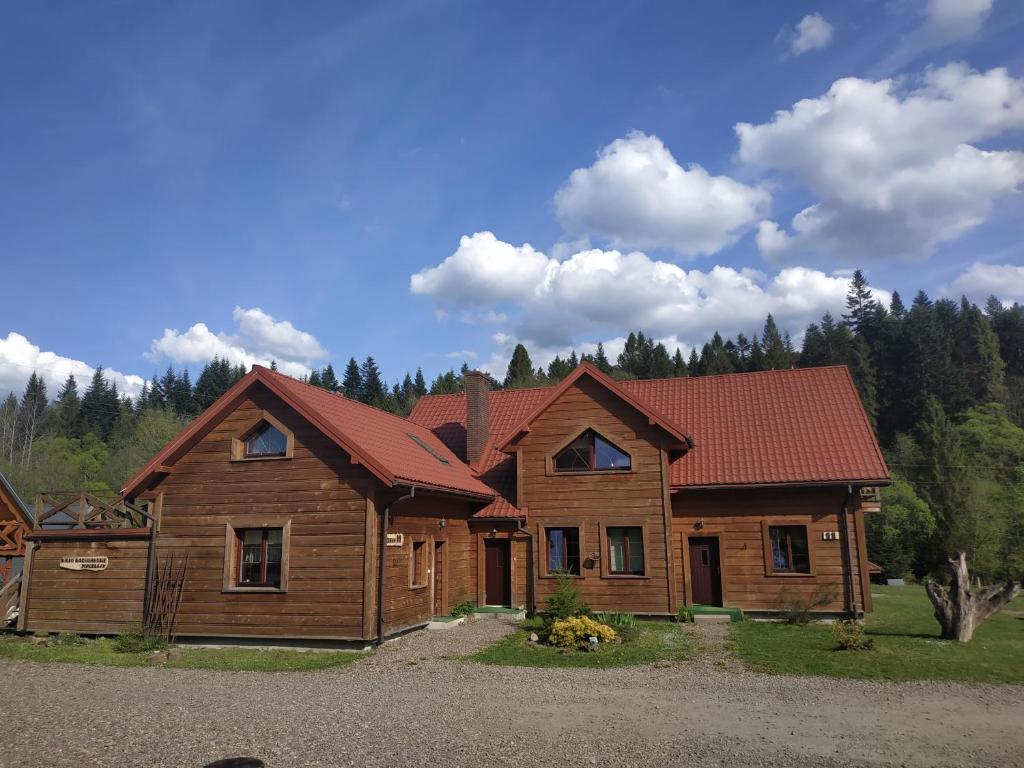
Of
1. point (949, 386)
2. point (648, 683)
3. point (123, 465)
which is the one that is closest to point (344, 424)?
point (648, 683)

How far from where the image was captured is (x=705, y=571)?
64.5 feet

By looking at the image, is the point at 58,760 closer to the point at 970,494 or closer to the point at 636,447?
the point at 636,447

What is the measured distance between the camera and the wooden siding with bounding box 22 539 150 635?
16109 millimetres

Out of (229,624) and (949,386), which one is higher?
(949,386)

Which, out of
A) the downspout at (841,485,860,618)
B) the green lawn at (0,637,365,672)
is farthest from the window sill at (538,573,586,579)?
the downspout at (841,485,860,618)

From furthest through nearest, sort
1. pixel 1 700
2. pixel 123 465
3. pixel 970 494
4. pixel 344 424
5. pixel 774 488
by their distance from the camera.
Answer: pixel 123 465, pixel 970 494, pixel 774 488, pixel 344 424, pixel 1 700

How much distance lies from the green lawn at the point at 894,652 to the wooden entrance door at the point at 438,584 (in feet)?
24.6

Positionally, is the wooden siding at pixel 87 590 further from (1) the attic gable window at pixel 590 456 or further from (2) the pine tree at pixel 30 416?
(2) the pine tree at pixel 30 416

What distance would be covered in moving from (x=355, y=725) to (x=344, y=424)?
8.40 m

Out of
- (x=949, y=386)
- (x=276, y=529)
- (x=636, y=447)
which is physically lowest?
(x=276, y=529)

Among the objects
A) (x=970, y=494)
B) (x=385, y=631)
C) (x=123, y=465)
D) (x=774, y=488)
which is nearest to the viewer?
(x=385, y=631)

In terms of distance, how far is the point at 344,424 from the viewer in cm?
1652

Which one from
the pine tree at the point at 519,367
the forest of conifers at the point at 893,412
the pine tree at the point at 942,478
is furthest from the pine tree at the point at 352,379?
the pine tree at the point at 942,478

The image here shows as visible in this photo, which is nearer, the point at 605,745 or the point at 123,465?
the point at 605,745
